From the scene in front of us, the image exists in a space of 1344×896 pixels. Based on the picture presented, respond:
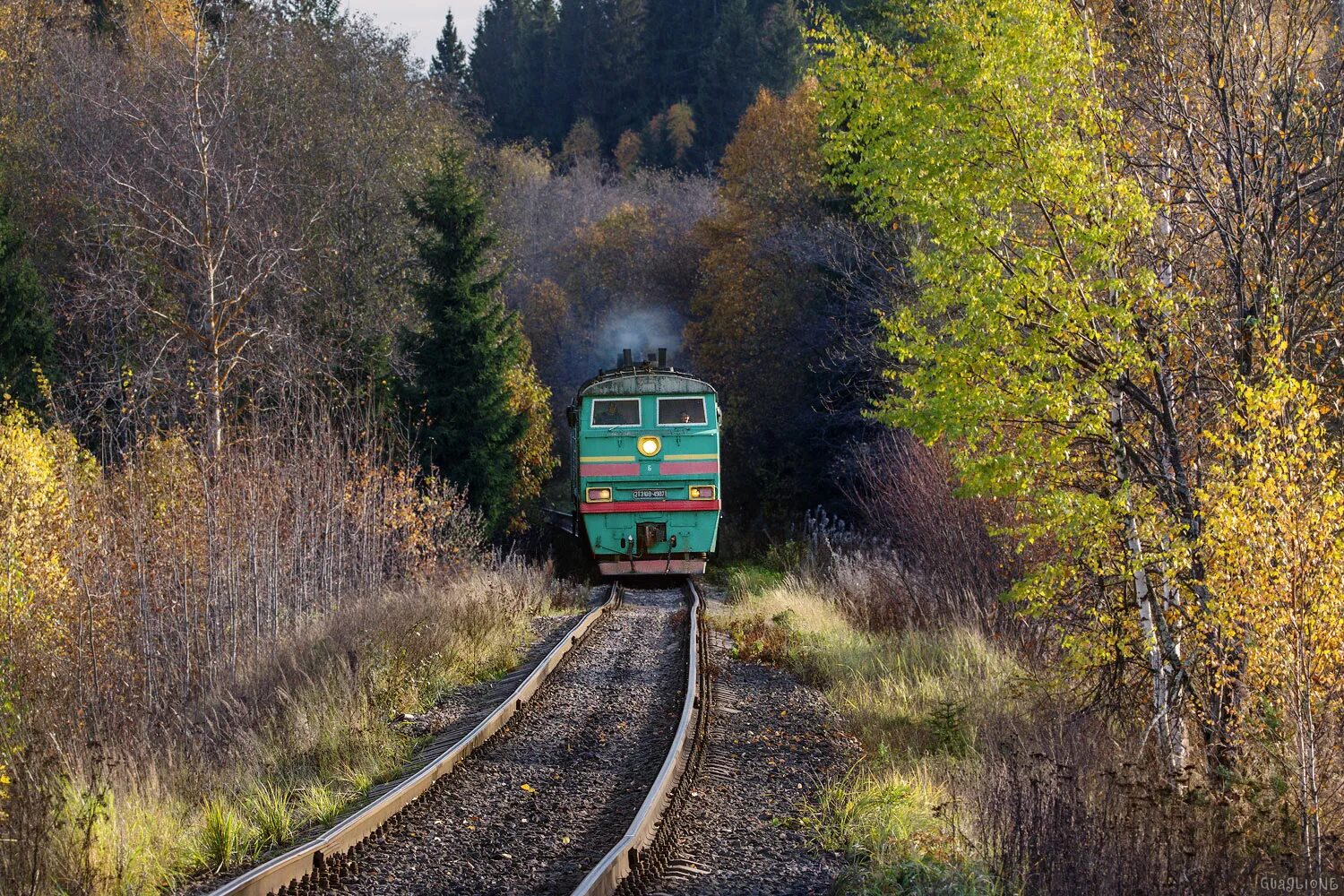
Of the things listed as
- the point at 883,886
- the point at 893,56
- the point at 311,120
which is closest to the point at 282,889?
the point at 883,886

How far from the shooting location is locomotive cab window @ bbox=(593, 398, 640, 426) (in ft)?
66.2

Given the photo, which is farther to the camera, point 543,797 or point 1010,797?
point 543,797

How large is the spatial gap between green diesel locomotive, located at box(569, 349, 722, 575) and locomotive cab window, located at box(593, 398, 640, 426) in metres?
0.01

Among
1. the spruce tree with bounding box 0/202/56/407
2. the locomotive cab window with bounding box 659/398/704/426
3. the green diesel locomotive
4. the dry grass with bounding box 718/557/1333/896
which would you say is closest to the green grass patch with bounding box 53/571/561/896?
the dry grass with bounding box 718/557/1333/896

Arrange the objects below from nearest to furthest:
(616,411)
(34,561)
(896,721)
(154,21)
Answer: (896,721)
(34,561)
(616,411)
(154,21)

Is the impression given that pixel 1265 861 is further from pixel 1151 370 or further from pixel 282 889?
pixel 282 889

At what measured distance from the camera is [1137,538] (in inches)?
320

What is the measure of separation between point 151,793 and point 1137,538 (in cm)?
637

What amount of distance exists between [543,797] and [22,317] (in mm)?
24397

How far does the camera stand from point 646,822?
6664 mm

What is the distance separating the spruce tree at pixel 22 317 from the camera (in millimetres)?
26938

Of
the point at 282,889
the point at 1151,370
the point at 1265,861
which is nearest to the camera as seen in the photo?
the point at 282,889

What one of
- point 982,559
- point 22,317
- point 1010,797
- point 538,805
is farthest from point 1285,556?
point 22,317

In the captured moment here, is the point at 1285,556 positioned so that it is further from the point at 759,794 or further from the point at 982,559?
the point at 982,559
